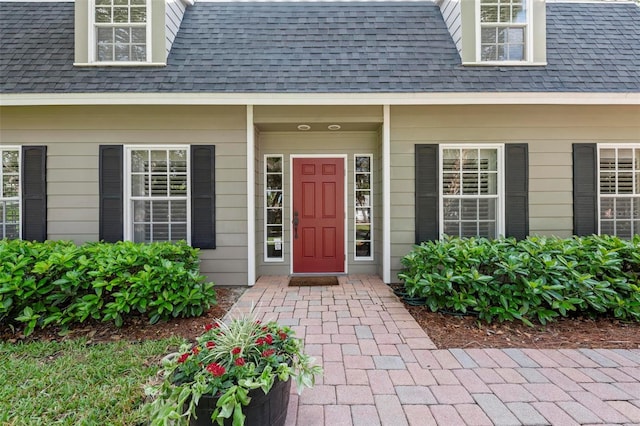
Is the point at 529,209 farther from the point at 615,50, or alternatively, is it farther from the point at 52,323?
the point at 52,323

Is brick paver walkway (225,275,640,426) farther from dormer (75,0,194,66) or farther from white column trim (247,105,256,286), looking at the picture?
dormer (75,0,194,66)

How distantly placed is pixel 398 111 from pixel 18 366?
15.6 ft

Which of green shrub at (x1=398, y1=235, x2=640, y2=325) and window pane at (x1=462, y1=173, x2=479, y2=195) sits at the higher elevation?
window pane at (x1=462, y1=173, x2=479, y2=195)

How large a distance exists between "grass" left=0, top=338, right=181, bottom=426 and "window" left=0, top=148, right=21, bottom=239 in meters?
2.38

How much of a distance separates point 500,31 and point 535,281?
12.1 feet

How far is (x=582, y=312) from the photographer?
3449 mm

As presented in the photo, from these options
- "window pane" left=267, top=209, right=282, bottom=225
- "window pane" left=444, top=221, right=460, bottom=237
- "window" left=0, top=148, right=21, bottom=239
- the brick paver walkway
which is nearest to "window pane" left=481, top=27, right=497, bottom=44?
"window pane" left=444, top=221, right=460, bottom=237

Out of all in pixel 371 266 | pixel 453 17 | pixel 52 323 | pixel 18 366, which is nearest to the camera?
pixel 18 366

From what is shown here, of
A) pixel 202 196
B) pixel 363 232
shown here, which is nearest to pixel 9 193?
pixel 202 196

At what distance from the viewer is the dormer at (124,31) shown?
4578 millimetres

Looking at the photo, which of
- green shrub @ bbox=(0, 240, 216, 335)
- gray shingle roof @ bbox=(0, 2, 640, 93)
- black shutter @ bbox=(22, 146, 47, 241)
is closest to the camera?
green shrub @ bbox=(0, 240, 216, 335)

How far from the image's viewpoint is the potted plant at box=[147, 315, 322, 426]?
1515 mm

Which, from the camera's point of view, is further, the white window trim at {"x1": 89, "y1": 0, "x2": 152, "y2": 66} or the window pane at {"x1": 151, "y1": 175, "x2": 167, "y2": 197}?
the window pane at {"x1": 151, "y1": 175, "x2": 167, "y2": 197}

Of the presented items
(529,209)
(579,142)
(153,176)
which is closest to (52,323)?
(153,176)
